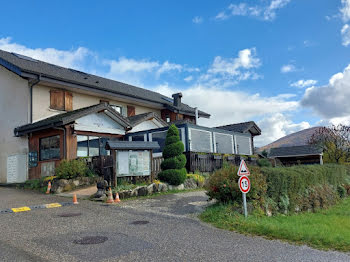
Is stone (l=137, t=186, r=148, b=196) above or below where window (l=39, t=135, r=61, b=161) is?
below

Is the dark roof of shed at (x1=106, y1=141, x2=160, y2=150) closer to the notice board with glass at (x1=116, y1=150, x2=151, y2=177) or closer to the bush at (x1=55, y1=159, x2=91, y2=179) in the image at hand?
the notice board with glass at (x1=116, y1=150, x2=151, y2=177)

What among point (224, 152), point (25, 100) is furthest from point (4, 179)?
point (224, 152)

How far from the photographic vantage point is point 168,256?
5.81 metres

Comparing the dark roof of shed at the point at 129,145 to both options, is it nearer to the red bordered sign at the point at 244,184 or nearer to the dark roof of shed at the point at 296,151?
the red bordered sign at the point at 244,184

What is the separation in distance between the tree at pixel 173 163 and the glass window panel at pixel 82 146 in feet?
17.8

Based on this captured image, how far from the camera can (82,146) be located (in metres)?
19.0

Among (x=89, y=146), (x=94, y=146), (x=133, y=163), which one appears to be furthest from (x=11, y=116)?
(x=133, y=163)

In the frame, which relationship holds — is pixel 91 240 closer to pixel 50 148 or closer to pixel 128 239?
pixel 128 239

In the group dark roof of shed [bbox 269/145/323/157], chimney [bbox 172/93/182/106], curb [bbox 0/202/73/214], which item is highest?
chimney [bbox 172/93/182/106]

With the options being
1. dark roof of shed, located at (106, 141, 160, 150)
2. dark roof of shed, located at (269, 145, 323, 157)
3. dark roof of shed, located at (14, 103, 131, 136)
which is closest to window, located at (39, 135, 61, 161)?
dark roof of shed, located at (14, 103, 131, 136)

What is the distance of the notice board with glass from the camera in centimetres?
1421

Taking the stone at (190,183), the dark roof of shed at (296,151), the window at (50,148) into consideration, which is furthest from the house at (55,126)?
the dark roof of shed at (296,151)

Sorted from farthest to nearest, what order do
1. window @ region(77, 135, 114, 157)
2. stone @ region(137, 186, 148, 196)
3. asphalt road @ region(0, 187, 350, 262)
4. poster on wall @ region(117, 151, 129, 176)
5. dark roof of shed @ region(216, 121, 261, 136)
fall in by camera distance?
1. dark roof of shed @ region(216, 121, 261, 136)
2. window @ region(77, 135, 114, 157)
3. poster on wall @ region(117, 151, 129, 176)
4. stone @ region(137, 186, 148, 196)
5. asphalt road @ region(0, 187, 350, 262)

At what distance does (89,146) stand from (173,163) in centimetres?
625
